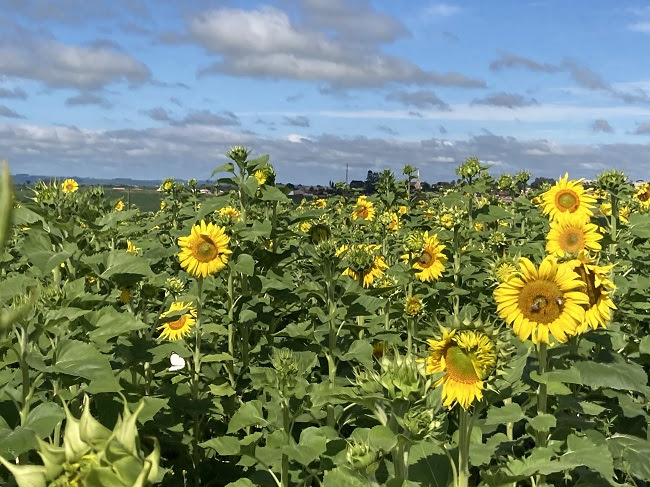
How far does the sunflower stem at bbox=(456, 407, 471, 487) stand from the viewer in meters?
2.41

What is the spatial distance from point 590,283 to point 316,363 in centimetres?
145

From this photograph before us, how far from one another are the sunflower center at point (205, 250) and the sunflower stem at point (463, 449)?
276 centimetres

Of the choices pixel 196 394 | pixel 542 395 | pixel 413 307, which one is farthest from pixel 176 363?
pixel 542 395

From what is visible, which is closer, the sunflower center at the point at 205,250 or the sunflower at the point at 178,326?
the sunflower center at the point at 205,250

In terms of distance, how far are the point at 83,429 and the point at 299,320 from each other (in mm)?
4541

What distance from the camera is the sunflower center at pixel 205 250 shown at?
4.86 m

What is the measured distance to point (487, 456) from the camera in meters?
2.67

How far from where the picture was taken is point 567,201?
5305 mm

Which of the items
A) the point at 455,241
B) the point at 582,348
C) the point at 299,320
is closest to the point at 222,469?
the point at 299,320

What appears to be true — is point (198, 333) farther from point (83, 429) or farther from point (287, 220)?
point (83, 429)

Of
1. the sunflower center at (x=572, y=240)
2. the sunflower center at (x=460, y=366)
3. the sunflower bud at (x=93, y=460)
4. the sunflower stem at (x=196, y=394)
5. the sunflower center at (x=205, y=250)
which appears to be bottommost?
the sunflower stem at (x=196, y=394)

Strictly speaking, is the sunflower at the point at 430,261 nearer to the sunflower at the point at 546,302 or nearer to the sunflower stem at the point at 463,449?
the sunflower at the point at 546,302

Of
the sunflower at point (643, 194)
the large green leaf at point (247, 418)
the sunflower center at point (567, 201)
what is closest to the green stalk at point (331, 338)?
the large green leaf at point (247, 418)

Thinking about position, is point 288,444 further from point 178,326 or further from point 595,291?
point 178,326
